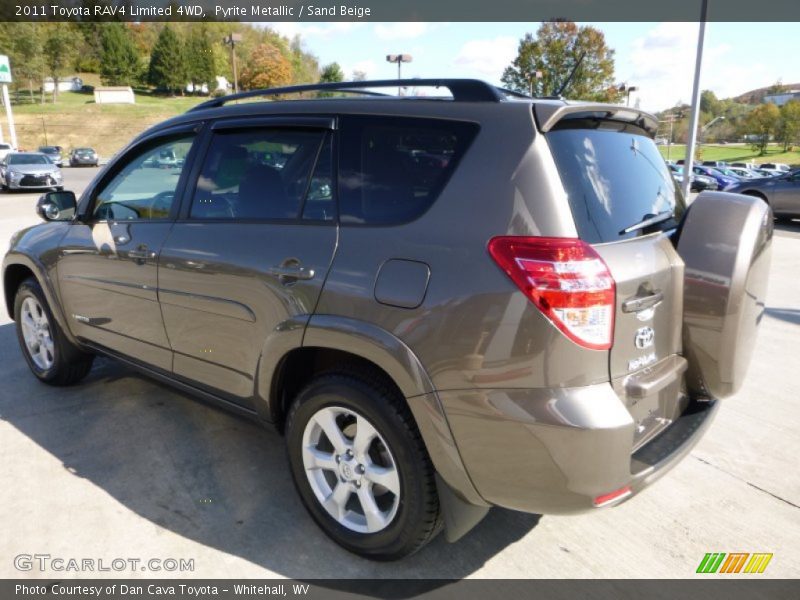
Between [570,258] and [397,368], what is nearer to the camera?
[570,258]

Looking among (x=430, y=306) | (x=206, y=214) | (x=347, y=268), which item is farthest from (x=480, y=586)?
(x=206, y=214)

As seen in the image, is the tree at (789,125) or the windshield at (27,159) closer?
the windshield at (27,159)

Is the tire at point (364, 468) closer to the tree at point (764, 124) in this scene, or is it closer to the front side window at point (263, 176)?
the front side window at point (263, 176)

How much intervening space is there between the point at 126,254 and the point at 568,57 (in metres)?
41.7

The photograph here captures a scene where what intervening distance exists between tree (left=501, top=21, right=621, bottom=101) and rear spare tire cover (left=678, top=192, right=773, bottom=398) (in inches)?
1614

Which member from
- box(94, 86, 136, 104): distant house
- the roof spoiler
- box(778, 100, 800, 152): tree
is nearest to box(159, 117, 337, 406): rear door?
the roof spoiler

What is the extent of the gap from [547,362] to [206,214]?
6.18 ft

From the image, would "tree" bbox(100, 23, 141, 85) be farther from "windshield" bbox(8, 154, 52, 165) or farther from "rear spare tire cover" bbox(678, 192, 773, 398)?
"rear spare tire cover" bbox(678, 192, 773, 398)

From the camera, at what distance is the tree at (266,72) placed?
60.2m

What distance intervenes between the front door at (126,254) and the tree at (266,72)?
5682 centimetres

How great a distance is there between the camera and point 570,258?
190 cm

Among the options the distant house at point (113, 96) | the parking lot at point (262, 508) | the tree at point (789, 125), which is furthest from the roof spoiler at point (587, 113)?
the distant house at point (113, 96)

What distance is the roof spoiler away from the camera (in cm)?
205

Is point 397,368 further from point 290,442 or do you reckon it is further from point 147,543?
point 147,543
